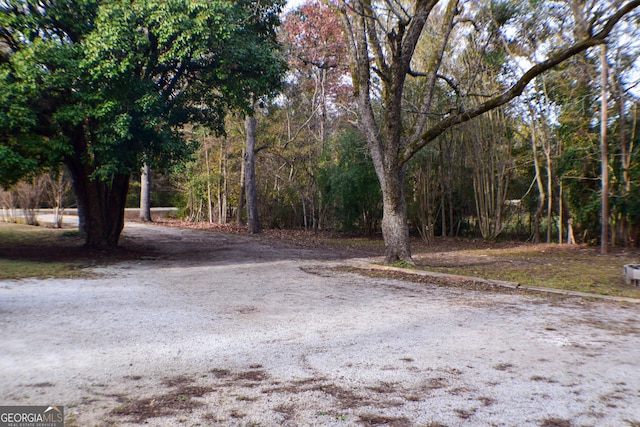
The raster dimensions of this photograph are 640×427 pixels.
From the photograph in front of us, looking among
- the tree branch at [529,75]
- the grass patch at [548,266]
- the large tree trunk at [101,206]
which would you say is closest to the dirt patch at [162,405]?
the grass patch at [548,266]

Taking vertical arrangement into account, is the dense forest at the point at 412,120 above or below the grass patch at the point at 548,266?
above

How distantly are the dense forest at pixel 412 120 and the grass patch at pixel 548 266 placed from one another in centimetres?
135

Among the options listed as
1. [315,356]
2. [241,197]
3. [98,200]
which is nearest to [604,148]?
[315,356]

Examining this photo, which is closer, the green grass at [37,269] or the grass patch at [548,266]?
the grass patch at [548,266]

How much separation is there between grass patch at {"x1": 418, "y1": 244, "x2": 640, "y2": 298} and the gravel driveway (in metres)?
1.50

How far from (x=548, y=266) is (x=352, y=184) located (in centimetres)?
853

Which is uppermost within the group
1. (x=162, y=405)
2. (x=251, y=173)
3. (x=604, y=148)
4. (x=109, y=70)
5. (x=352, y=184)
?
(x=109, y=70)

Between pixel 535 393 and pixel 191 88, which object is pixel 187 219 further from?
pixel 535 393

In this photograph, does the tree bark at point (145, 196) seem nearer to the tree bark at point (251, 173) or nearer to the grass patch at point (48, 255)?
the tree bark at point (251, 173)

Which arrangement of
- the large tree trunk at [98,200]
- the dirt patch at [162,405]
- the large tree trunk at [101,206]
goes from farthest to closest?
the large tree trunk at [101,206] < the large tree trunk at [98,200] < the dirt patch at [162,405]

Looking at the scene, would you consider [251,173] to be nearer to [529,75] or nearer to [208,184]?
[208,184]

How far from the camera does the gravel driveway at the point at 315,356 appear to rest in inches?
135

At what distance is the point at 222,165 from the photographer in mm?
24672

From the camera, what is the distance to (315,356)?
4699 mm
